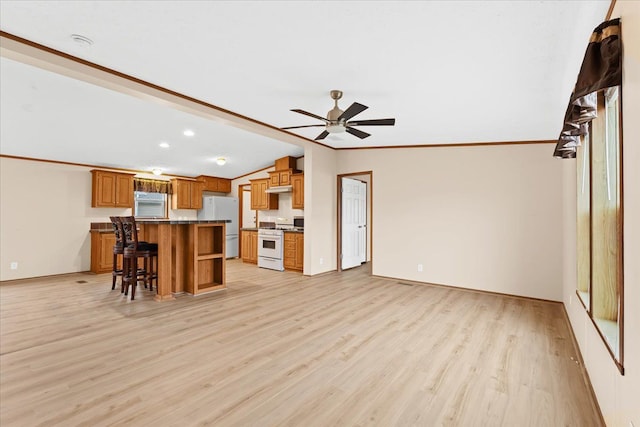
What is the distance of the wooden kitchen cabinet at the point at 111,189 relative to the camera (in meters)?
6.56

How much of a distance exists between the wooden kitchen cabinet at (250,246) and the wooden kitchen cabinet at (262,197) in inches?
28.2

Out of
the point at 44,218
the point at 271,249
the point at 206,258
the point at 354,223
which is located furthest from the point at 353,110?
the point at 44,218

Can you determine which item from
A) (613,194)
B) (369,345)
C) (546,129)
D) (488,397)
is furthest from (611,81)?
(546,129)

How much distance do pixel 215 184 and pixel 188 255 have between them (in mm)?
4361

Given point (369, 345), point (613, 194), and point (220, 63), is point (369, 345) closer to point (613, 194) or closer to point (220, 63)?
point (613, 194)

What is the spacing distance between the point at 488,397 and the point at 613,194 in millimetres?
1483

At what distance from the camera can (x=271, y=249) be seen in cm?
684

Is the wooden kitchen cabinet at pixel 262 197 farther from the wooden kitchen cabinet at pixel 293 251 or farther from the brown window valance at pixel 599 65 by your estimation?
the brown window valance at pixel 599 65

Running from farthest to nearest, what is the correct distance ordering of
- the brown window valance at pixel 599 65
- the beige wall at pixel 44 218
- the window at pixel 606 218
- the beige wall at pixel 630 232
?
the beige wall at pixel 44 218
the window at pixel 606 218
the brown window valance at pixel 599 65
the beige wall at pixel 630 232

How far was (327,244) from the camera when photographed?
20.8 feet

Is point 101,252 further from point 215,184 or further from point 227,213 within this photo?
point 215,184

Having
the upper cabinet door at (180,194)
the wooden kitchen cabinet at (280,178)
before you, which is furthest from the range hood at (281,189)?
the upper cabinet door at (180,194)

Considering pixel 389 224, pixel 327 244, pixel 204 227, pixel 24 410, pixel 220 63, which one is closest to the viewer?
pixel 24 410

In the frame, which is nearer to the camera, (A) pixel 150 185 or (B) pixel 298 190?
(B) pixel 298 190
